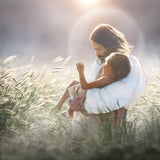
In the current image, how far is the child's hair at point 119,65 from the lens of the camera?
2.64 meters

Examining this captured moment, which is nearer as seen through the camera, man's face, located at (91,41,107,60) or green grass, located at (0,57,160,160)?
green grass, located at (0,57,160,160)

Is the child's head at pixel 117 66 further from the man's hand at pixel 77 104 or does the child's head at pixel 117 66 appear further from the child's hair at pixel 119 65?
the man's hand at pixel 77 104

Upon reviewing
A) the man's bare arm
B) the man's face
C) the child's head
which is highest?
the man's face

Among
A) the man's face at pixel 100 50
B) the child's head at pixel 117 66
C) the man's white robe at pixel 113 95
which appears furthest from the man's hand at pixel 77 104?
the man's face at pixel 100 50

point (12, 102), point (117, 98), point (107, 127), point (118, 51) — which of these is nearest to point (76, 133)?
point (107, 127)

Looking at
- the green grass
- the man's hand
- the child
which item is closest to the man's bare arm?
the child

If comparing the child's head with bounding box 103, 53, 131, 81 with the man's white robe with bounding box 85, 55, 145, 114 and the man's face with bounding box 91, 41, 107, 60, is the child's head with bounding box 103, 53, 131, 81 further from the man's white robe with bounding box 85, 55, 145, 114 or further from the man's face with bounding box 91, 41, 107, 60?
the man's face with bounding box 91, 41, 107, 60

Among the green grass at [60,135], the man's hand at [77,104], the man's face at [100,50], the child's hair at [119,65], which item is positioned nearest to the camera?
the green grass at [60,135]

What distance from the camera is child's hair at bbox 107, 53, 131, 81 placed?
8.68ft

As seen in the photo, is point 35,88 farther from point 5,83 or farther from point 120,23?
point 120,23

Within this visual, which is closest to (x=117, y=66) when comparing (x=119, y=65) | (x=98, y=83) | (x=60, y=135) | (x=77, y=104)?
(x=119, y=65)

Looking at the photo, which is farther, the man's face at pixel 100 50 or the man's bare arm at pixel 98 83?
the man's face at pixel 100 50

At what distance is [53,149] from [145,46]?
699 centimetres

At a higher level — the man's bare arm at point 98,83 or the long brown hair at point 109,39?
the long brown hair at point 109,39
